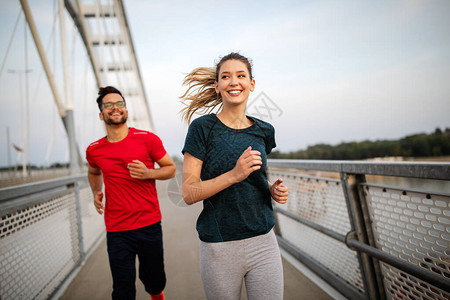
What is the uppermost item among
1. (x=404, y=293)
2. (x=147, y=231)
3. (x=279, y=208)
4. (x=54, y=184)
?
(x=54, y=184)

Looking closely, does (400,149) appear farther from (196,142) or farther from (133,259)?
(196,142)

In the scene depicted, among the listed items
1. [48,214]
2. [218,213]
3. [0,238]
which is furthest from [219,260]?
[48,214]

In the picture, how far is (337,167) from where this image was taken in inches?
80.3

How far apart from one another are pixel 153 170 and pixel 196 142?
0.96 meters

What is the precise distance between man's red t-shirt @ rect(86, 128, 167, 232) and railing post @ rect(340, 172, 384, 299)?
4.83 ft

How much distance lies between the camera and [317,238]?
280cm

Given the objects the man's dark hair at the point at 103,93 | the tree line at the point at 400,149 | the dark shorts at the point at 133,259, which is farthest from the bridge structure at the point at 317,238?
the tree line at the point at 400,149

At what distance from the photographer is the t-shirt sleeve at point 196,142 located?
1.22 m

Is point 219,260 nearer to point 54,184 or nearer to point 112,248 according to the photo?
point 112,248

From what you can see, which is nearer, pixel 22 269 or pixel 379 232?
pixel 379 232

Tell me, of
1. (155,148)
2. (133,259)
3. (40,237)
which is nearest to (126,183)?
(155,148)

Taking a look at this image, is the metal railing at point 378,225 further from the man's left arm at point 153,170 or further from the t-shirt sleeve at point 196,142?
the man's left arm at point 153,170

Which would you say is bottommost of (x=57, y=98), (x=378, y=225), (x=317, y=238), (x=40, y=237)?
(x=317, y=238)

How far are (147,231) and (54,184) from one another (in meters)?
1.47
